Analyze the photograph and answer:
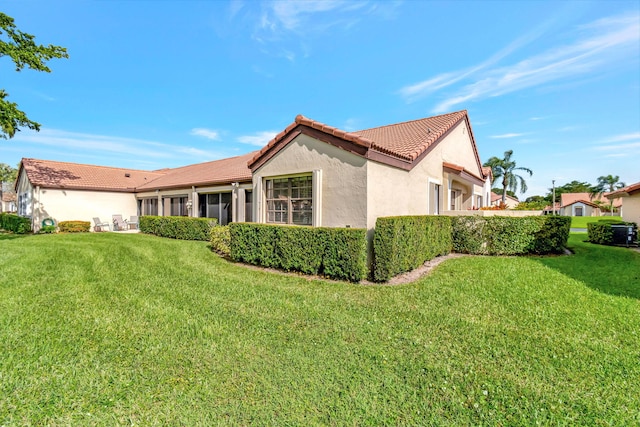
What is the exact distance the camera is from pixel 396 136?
1369 cm

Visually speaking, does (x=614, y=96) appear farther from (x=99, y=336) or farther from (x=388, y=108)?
(x=99, y=336)

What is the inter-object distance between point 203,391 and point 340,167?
6.56m

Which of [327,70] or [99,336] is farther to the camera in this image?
[327,70]

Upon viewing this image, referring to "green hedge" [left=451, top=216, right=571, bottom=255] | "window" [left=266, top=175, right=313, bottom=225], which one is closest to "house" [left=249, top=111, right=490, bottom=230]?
"window" [left=266, top=175, right=313, bottom=225]

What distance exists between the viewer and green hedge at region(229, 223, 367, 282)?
7246 millimetres

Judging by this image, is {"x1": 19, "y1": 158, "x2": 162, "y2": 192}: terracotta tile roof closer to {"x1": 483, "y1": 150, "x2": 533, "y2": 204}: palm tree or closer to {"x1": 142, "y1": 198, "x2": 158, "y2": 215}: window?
{"x1": 142, "y1": 198, "x2": 158, "y2": 215}: window

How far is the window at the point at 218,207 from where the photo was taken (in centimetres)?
1680

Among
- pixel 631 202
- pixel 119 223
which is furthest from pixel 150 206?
pixel 631 202

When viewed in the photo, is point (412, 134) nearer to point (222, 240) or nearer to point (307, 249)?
point (307, 249)

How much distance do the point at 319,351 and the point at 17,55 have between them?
2233 centimetres

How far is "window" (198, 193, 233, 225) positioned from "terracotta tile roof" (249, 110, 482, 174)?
6.78 m

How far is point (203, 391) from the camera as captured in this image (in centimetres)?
309

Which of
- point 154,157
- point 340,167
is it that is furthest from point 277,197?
point 154,157

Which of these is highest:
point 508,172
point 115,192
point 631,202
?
point 508,172
